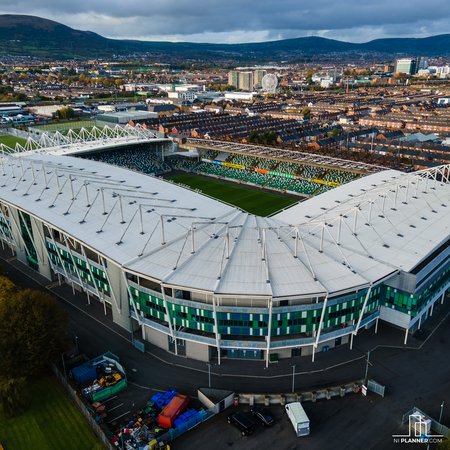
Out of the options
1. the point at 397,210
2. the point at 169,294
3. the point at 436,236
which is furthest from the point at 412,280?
the point at 169,294

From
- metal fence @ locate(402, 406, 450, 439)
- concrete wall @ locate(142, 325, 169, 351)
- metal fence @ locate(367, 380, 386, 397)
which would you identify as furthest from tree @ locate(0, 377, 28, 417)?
metal fence @ locate(402, 406, 450, 439)

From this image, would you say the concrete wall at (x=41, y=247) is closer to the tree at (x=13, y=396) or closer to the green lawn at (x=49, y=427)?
the green lawn at (x=49, y=427)

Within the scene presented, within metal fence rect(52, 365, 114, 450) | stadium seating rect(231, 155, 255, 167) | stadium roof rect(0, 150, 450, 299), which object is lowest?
stadium seating rect(231, 155, 255, 167)

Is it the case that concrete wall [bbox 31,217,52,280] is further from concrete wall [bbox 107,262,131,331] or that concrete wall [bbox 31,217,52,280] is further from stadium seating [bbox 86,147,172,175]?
stadium seating [bbox 86,147,172,175]

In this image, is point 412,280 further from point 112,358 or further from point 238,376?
point 112,358

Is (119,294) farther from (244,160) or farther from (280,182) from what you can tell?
(244,160)

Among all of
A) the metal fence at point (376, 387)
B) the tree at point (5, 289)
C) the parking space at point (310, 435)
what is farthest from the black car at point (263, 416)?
the tree at point (5, 289)
